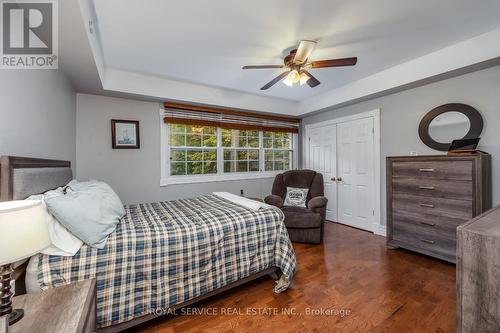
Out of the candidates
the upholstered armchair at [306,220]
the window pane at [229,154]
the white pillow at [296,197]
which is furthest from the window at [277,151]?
the upholstered armchair at [306,220]

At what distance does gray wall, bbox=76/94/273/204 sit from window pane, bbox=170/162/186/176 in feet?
0.70

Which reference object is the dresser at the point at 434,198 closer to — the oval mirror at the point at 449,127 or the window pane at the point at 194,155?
the oval mirror at the point at 449,127

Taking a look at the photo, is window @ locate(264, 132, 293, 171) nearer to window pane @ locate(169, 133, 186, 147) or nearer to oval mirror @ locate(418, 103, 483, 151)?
window pane @ locate(169, 133, 186, 147)

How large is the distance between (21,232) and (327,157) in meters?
4.19

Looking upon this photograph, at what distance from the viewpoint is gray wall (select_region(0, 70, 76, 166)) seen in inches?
51.1

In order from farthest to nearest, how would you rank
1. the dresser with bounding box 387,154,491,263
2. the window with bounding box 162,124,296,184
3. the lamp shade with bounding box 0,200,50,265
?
the window with bounding box 162,124,296,184, the dresser with bounding box 387,154,491,263, the lamp shade with bounding box 0,200,50,265

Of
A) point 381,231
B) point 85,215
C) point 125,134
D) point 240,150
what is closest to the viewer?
point 85,215

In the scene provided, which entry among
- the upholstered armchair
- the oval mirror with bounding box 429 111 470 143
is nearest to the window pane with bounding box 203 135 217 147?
the upholstered armchair

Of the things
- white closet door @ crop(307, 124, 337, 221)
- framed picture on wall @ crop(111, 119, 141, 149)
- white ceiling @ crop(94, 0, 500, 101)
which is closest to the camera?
white ceiling @ crop(94, 0, 500, 101)

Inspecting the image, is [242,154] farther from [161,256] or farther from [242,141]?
[161,256]

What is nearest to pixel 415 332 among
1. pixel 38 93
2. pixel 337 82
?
pixel 337 82

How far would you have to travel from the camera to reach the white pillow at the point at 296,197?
3524mm

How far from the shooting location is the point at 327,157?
13.7ft

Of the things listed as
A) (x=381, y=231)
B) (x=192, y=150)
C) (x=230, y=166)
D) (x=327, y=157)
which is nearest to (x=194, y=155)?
(x=192, y=150)
